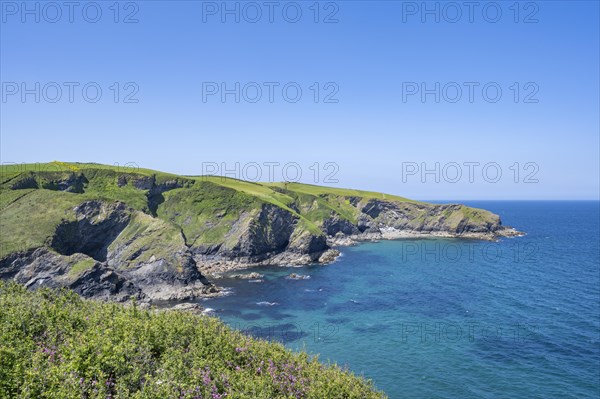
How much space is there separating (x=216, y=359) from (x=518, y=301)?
88.1 m

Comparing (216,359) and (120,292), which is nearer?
(216,359)

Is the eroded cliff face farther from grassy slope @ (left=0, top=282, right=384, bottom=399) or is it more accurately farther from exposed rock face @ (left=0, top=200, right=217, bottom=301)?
grassy slope @ (left=0, top=282, right=384, bottom=399)

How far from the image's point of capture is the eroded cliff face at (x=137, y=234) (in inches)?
3258

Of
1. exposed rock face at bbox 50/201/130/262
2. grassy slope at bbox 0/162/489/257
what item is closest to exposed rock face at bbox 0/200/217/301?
exposed rock face at bbox 50/201/130/262

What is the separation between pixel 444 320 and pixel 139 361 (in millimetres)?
69211

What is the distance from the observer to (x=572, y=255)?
153000mm

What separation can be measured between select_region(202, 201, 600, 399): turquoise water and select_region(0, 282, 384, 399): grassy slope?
15337mm

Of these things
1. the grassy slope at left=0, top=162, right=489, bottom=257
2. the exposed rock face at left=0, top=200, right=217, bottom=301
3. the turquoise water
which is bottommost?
the turquoise water

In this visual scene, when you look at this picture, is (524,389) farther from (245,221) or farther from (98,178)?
(98,178)

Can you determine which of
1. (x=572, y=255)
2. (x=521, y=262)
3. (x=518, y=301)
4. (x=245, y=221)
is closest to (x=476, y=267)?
(x=521, y=262)

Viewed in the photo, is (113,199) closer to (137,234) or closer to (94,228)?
(94,228)

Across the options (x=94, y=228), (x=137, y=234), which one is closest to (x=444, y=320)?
(x=137, y=234)

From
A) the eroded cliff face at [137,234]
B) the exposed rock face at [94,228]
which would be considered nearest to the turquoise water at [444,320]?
the eroded cliff face at [137,234]

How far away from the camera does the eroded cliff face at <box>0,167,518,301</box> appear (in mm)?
82750
